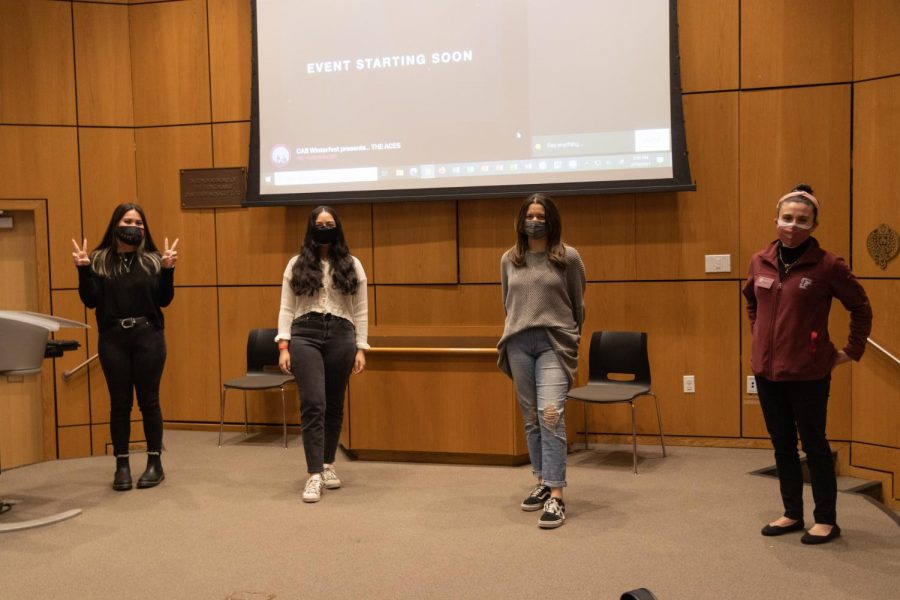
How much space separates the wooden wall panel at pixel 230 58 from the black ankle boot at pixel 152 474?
104 inches

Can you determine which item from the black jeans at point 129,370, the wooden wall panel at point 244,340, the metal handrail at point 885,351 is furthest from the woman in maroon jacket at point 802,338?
the wooden wall panel at point 244,340

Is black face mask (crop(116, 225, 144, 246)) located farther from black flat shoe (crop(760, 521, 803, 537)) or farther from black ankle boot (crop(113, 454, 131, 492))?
black flat shoe (crop(760, 521, 803, 537))

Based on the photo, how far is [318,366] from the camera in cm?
404

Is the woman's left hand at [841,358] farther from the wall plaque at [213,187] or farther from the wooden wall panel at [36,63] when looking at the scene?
the wooden wall panel at [36,63]

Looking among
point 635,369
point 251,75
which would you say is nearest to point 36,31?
point 251,75

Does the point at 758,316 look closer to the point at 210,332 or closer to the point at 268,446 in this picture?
the point at 268,446

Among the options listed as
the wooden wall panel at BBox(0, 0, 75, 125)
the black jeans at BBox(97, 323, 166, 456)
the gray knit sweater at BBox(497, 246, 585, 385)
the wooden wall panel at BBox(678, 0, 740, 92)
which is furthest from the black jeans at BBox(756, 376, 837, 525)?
the wooden wall panel at BBox(0, 0, 75, 125)

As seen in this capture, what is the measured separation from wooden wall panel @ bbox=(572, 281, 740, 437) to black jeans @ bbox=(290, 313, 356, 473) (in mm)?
1841

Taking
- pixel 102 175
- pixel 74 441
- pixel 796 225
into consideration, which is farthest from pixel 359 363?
pixel 102 175

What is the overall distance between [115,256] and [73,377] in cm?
185

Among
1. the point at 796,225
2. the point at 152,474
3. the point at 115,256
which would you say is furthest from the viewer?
the point at 152,474

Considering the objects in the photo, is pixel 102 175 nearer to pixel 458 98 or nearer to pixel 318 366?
pixel 458 98

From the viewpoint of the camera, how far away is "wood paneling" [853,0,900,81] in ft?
15.0

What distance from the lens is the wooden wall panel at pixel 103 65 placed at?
5738 millimetres
